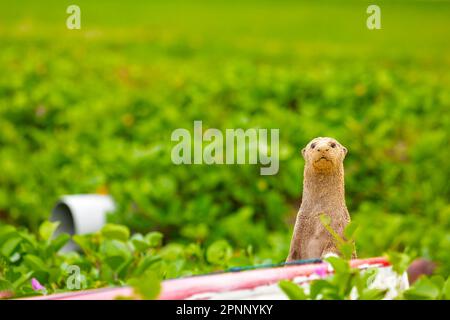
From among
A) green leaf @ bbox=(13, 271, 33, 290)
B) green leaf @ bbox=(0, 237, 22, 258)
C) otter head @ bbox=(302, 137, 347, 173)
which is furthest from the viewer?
→ green leaf @ bbox=(0, 237, 22, 258)

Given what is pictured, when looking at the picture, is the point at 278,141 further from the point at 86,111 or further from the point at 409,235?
the point at 86,111

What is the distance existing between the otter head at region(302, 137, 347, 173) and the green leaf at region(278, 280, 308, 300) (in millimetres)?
537

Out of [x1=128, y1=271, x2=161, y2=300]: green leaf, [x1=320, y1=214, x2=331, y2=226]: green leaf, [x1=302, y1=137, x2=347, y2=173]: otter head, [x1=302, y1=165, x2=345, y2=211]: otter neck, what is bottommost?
[x1=128, y1=271, x2=161, y2=300]: green leaf

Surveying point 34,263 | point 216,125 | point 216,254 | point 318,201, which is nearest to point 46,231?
point 34,263

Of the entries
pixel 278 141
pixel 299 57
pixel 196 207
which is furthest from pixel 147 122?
pixel 299 57

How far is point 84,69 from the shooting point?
34.8ft

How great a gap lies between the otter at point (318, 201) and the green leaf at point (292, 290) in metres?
0.46

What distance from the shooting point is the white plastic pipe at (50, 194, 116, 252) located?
5562 millimetres

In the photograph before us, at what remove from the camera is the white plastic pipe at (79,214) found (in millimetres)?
5562

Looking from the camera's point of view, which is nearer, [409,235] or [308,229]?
[308,229]

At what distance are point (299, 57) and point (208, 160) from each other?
19.6ft

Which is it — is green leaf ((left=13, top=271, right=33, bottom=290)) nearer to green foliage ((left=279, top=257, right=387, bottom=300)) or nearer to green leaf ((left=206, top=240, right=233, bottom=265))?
green leaf ((left=206, top=240, right=233, bottom=265))

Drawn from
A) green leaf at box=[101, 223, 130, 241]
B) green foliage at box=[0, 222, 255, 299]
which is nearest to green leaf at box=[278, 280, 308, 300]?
green foliage at box=[0, 222, 255, 299]

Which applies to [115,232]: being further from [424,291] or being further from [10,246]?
[424,291]
